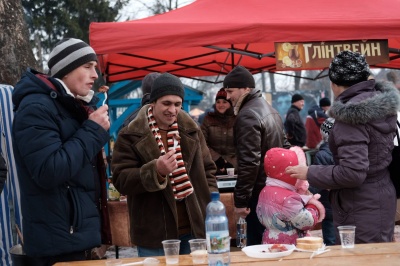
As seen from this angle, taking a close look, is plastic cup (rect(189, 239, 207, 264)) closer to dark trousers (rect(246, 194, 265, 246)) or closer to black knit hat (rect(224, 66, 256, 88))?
dark trousers (rect(246, 194, 265, 246))

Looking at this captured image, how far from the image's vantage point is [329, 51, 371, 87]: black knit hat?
389 centimetres

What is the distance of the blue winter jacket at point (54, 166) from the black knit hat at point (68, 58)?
0.38ft

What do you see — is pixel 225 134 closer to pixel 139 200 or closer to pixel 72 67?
pixel 139 200

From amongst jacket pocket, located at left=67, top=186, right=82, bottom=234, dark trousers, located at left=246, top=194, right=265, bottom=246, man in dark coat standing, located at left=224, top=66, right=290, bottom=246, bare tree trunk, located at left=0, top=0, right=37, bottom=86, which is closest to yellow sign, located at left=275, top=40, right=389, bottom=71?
man in dark coat standing, located at left=224, top=66, right=290, bottom=246

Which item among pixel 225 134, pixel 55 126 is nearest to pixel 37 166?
pixel 55 126

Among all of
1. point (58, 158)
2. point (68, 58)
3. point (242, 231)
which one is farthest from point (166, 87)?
point (242, 231)

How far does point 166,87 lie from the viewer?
389 centimetres

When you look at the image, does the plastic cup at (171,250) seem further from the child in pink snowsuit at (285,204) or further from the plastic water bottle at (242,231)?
the plastic water bottle at (242,231)

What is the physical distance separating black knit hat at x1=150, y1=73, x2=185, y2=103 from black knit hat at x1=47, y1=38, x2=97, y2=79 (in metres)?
0.58

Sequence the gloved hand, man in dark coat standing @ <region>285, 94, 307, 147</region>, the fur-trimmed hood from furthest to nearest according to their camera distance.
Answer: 1. man in dark coat standing @ <region>285, 94, 307, 147</region>
2. the gloved hand
3. the fur-trimmed hood

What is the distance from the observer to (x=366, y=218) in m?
3.83

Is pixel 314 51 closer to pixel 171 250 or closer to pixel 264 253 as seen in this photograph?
pixel 264 253

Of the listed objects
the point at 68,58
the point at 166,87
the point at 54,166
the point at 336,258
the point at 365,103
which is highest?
the point at 68,58

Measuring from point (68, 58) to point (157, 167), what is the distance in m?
0.86
